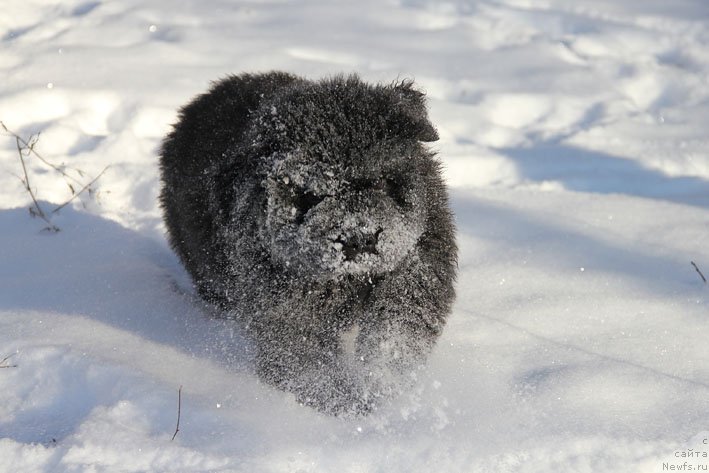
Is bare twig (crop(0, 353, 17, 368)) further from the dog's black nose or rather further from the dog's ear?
the dog's ear

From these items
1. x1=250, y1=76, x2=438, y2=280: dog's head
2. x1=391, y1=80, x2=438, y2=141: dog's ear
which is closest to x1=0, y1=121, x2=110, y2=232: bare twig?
x1=250, y1=76, x2=438, y2=280: dog's head

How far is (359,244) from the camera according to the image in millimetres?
3070

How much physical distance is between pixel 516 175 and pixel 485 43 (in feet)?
9.48

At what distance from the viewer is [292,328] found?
3461 mm

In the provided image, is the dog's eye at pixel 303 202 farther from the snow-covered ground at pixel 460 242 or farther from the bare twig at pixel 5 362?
the bare twig at pixel 5 362

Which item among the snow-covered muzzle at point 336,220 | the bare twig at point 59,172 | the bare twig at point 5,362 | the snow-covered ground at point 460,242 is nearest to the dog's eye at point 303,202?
the snow-covered muzzle at point 336,220

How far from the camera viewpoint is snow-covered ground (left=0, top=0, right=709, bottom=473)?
3.16m

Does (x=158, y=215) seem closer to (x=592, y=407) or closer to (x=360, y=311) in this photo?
(x=360, y=311)

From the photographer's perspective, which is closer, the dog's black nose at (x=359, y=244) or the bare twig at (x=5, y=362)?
the dog's black nose at (x=359, y=244)

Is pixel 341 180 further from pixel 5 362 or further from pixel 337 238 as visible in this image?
pixel 5 362

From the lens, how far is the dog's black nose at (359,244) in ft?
10.0

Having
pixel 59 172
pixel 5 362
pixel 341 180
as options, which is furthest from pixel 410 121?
pixel 59 172

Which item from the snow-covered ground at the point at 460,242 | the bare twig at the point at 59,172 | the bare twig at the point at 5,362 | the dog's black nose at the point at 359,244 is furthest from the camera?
the bare twig at the point at 59,172

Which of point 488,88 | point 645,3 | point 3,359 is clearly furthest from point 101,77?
point 645,3
